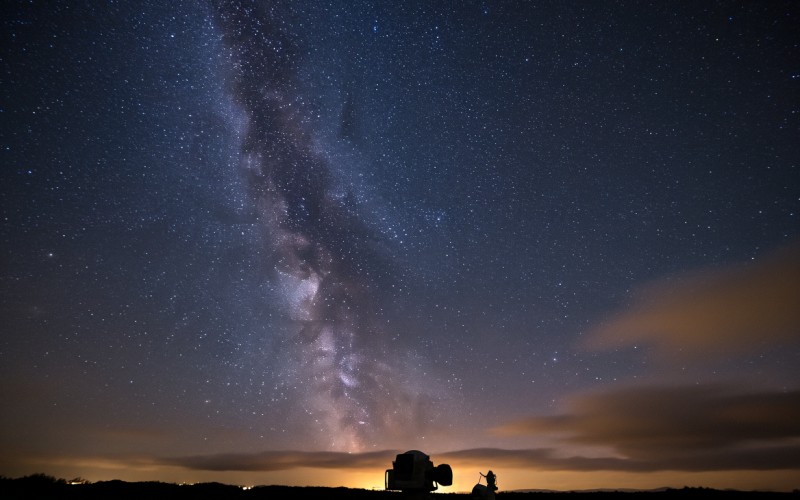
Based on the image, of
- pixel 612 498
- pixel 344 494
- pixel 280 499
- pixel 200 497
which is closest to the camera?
pixel 200 497

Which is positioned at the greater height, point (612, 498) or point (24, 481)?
point (24, 481)

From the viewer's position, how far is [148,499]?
591 inches

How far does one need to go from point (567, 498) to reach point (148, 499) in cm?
2362

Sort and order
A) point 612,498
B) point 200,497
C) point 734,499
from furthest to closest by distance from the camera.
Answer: point 612,498 → point 734,499 → point 200,497

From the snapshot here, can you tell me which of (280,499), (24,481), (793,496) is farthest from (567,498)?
(24,481)

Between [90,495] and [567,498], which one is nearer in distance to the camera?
[90,495]

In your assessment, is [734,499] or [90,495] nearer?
[90,495]

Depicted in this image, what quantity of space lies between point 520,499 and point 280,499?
18.1 m

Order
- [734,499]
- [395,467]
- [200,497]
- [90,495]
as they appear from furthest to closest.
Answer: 1. [734,499]
2. [395,467]
3. [200,497]
4. [90,495]

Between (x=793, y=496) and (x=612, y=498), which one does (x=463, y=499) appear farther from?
(x=793, y=496)

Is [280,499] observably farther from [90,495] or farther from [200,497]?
[90,495]

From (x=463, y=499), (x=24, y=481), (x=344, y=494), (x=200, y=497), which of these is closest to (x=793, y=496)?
(x=463, y=499)

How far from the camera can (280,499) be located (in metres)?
18.0

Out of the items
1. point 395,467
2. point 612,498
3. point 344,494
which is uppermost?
point 395,467
